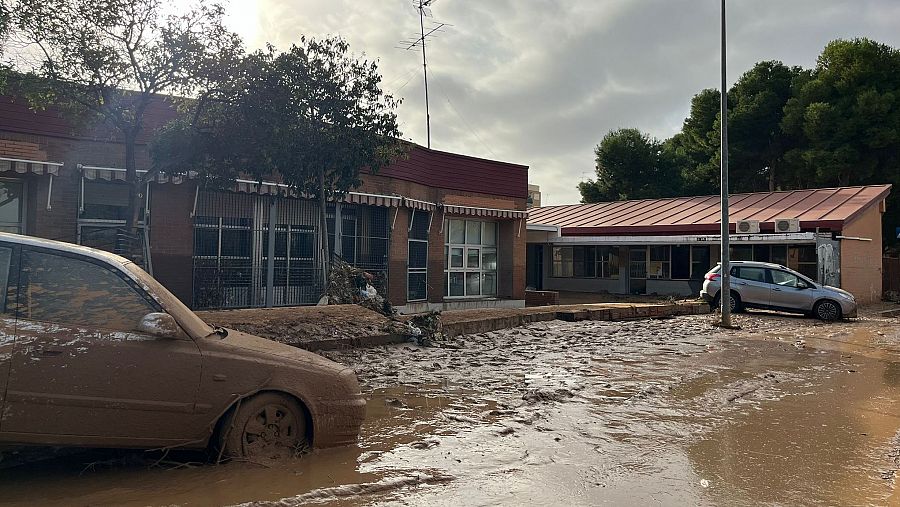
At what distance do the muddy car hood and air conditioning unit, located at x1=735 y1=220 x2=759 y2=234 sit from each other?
21771mm

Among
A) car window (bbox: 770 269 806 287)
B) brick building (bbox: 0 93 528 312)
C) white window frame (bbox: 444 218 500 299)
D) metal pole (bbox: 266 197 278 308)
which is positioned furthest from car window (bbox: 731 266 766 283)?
metal pole (bbox: 266 197 278 308)

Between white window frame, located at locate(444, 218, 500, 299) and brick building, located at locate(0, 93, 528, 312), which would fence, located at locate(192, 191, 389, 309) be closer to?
brick building, located at locate(0, 93, 528, 312)

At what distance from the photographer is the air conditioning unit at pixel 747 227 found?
23.2 m

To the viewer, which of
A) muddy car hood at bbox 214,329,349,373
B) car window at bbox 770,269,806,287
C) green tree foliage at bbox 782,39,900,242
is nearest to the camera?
muddy car hood at bbox 214,329,349,373

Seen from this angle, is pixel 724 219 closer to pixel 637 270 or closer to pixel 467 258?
pixel 467 258

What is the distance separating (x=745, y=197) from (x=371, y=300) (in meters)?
21.9

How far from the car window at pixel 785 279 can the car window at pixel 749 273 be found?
0.95ft

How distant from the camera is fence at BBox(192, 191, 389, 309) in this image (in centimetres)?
1375

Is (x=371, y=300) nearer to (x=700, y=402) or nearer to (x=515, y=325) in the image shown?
(x=515, y=325)

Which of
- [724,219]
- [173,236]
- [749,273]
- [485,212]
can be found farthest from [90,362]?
[749,273]

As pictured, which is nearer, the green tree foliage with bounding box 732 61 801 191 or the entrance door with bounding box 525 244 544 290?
the entrance door with bounding box 525 244 544 290

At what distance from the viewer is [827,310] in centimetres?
1808

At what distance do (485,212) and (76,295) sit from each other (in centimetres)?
1627

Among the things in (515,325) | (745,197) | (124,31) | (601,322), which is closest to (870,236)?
(745,197)
